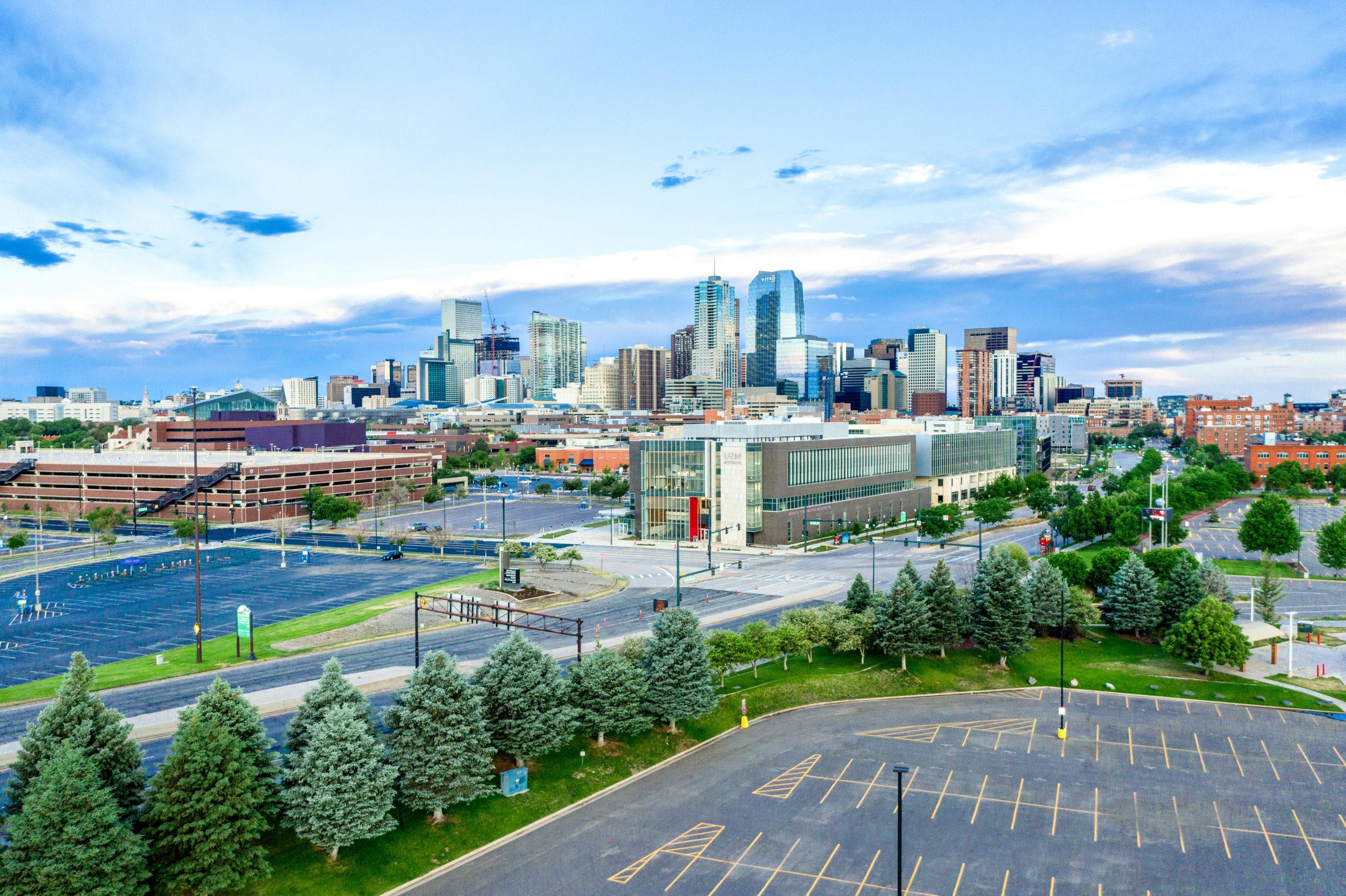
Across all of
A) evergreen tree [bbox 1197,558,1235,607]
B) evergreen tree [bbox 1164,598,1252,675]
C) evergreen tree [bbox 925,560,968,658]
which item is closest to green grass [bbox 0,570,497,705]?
evergreen tree [bbox 925,560,968,658]

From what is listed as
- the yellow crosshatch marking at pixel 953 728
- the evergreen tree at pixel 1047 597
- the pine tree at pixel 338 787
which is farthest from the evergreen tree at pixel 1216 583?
the pine tree at pixel 338 787

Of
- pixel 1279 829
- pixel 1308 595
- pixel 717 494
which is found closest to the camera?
pixel 1279 829

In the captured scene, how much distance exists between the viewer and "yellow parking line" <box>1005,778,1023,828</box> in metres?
35.4

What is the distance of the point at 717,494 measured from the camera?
374ft

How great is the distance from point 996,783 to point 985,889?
9.86 m

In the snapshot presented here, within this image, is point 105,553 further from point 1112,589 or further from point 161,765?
point 1112,589

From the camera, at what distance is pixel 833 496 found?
123062 mm

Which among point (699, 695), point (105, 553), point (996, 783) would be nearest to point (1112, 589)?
point (996, 783)

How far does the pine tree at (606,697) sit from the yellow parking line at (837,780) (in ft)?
30.1

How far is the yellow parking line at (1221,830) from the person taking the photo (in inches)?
1303

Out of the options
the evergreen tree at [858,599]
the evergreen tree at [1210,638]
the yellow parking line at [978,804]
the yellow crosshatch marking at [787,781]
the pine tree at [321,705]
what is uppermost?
the pine tree at [321,705]

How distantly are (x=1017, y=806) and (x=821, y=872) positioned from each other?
1062 cm

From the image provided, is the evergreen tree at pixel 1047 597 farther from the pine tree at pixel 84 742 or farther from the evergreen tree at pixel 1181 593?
the pine tree at pixel 84 742

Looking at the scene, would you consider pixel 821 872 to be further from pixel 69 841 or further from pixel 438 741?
pixel 69 841
